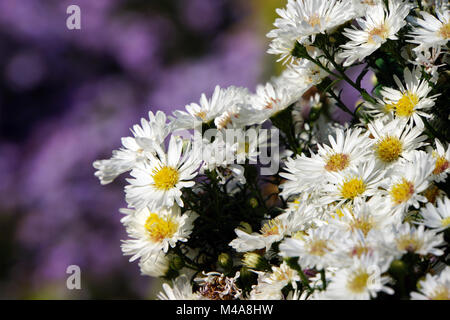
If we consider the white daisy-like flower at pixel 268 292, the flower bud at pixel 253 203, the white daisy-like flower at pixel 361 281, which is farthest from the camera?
the flower bud at pixel 253 203

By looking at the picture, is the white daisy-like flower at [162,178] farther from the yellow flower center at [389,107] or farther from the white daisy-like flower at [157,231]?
the yellow flower center at [389,107]

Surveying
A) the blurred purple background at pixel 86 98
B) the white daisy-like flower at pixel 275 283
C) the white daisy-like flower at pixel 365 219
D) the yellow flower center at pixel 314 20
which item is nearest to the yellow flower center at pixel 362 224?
the white daisy-like flower at pixel 365 219

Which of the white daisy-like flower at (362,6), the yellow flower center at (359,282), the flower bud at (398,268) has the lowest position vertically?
the yellow flower center at (359,282)

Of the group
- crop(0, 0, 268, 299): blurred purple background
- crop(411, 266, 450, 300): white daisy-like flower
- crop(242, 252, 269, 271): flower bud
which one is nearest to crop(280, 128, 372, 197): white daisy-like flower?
crop(242, 252, 269, 271): flower bud

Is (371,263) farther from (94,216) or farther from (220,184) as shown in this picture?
(94,216)

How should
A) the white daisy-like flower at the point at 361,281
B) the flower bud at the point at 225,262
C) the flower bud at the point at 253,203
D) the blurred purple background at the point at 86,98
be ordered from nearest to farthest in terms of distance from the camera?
the white daisy-like flower at the point at 361,281 < the flower bud at the point at 225,262 < the flower bud at the point at 253,203 < the blurred purple background at the point at 86,98

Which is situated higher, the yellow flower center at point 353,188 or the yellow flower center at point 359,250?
the yellow flower center at point 353,188

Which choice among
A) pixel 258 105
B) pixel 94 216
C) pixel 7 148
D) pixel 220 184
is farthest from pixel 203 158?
pixel 7 148
